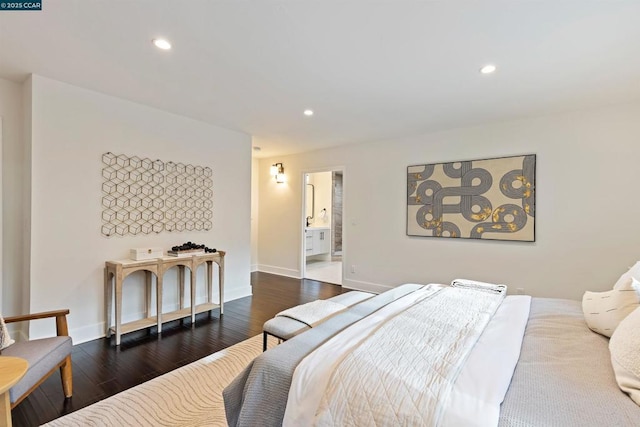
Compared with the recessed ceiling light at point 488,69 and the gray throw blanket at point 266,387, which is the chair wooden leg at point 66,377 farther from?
the recessed ceiling light at point 488,69

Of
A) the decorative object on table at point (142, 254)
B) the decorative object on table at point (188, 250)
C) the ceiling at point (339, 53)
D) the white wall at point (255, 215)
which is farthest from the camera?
the white wall at point (255, 215)

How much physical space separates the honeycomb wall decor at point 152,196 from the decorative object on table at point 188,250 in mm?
274

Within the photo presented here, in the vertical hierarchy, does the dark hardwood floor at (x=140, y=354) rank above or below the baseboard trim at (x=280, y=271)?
below

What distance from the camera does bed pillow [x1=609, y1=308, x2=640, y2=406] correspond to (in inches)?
37.9

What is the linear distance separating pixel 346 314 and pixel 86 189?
2.82 m

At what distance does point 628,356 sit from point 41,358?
278cm

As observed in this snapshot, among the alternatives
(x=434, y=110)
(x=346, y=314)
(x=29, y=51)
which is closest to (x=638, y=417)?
(x=346, y=314)

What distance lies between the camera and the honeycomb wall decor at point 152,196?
3.00 metres

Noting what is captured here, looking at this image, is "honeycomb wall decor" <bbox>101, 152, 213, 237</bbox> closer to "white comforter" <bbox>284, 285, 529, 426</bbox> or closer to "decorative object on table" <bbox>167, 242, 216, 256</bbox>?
"decorative object on table" <bbox>167, 242, 216, 256</bbox>

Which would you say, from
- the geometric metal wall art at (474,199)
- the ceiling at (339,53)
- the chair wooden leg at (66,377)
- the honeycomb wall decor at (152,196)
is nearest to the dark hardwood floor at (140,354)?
the chair wooden leg at (66,377)

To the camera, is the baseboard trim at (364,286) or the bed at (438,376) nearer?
the bed at (438,376)

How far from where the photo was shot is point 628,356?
104cm

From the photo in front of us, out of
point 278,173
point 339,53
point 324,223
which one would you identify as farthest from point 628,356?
point 324,223

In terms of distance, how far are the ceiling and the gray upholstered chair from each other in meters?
1.92
